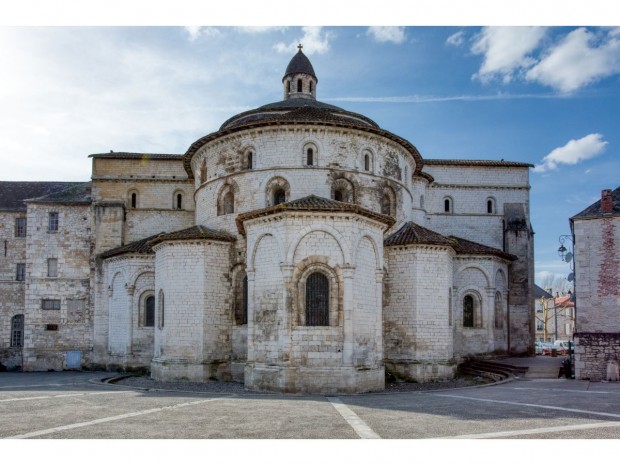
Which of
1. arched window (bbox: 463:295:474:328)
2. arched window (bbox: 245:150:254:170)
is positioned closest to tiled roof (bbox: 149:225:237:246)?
arched window (bbox: 245:150:254:170)

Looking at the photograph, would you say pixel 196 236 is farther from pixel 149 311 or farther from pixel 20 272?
pixel 20 272

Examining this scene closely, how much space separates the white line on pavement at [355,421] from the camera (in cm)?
1210

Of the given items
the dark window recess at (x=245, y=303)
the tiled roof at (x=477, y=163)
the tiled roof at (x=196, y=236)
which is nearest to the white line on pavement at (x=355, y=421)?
the dark window recess at (x=245, y=303)

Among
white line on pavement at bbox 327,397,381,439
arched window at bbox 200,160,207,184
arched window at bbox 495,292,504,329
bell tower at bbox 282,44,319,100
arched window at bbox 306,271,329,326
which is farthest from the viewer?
bell tower at bbox 282,44,319,100

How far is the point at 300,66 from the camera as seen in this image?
3447 centimetres

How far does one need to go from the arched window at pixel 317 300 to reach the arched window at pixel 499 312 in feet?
45.7

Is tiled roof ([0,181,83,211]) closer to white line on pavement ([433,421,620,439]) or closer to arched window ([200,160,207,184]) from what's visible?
arched window ([200,160,207,184])

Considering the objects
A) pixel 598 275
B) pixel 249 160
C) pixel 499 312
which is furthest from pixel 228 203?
pixel 598 275

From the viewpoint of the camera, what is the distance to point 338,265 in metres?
21.5

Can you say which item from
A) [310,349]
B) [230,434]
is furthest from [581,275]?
[230,434]

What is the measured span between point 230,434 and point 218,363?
43.5ft

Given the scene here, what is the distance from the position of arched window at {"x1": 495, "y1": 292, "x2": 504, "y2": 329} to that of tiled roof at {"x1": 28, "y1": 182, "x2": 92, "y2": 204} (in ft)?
77.3

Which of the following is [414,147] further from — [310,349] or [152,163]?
[152,163]

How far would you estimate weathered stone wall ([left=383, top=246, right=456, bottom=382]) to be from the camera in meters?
25.4
